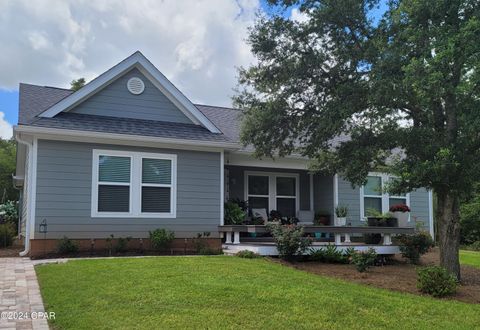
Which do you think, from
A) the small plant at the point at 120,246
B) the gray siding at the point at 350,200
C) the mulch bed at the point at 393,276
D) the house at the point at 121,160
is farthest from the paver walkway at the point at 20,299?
the gray siding at the point at 350,200

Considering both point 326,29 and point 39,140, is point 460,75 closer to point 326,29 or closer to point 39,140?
point 326,29

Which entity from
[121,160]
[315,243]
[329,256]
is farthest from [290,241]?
[121,160]

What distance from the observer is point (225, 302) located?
20.9 feet

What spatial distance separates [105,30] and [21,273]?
9925 mm

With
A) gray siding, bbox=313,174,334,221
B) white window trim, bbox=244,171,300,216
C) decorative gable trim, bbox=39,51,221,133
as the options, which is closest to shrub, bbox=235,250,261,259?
decorative gable trim, bbox=39,51,221,133

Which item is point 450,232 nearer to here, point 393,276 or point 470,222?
point 393,276

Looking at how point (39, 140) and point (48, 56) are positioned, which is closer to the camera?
point (39, 140)

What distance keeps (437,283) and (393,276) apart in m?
2.00

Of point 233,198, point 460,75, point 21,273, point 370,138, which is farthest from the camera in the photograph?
point 233,198

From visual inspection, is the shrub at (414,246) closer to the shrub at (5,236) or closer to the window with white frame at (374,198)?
the window with white frame at (374,198)

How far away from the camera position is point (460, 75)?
803cm

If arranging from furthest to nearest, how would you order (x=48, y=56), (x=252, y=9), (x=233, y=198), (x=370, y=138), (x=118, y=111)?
1. (x=48, y=56)
2. (x=233, y=198)
3. (x=118, y=111)
4. (x=252, y=9)
5. (x=370, y=138)

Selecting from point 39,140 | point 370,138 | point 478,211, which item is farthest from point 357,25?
point 478,211

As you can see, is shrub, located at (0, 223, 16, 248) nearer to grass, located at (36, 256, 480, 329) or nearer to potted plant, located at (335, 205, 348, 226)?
grass, located at (36, 256, 480, 329)
